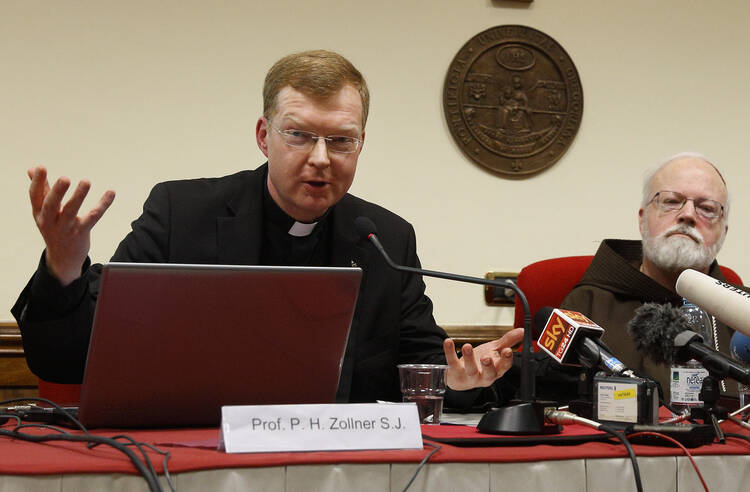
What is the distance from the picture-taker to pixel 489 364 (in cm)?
162

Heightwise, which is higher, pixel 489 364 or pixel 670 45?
pixel 670 45

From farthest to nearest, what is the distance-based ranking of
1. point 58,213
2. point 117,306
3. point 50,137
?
point 50,137, point 58,213, point 117,306

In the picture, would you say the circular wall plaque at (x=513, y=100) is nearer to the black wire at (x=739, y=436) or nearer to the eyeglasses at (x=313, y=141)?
the eyeglasses at (x=313, y=141)

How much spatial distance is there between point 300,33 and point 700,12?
182 centimetres

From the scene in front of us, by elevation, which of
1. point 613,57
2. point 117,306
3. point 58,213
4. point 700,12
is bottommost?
point 117,306

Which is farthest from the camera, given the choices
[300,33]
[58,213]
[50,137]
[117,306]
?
[300,33]

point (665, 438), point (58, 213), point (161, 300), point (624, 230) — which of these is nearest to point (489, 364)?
point (665, 438)

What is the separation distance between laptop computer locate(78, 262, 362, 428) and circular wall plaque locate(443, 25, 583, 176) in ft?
7.63

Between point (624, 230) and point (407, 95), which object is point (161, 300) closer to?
point (407, 95)

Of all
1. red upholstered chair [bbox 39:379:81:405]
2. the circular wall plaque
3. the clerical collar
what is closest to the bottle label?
the clerical collar

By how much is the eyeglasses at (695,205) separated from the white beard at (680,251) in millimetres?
79

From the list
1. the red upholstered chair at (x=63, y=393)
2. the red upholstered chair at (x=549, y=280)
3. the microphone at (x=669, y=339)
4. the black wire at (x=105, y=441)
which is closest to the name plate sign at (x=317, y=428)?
the black wire at (x=105, y=441)

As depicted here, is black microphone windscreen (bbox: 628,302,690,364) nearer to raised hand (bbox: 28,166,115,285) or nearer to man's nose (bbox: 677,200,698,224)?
raised hand (bbox: 28,166,115,285)

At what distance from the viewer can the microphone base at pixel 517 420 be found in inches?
50.8
